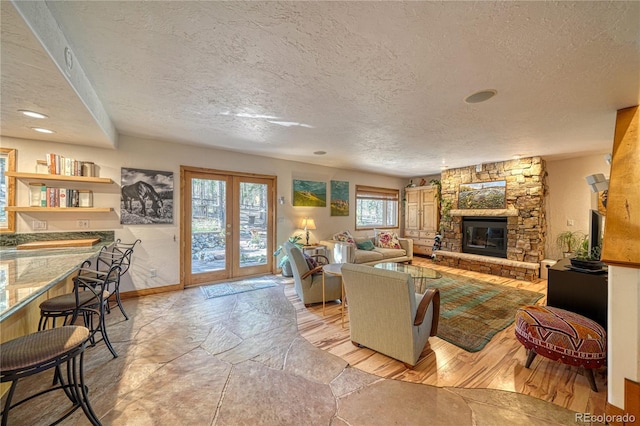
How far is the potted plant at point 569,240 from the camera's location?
191 inches

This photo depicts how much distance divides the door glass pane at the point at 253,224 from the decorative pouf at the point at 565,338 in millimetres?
4216

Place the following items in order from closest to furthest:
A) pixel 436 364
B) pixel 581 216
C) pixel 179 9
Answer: pixel 179 9 < pixel 436 364 < pixel 581 216

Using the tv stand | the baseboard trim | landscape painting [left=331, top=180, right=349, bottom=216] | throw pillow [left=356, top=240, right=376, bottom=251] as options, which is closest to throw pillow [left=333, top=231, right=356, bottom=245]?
throw pillow [left=356, top=240, right=376, bottom=251]

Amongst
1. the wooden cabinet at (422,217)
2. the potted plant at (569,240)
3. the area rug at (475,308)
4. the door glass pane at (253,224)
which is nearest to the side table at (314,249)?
the door glass pane at (253,224)

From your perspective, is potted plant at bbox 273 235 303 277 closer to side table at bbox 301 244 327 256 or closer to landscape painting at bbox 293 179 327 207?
side table at bbox 301 244 327 256

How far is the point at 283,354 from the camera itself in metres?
2.35

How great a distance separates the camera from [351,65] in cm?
191

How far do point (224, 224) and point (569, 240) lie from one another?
6801mm

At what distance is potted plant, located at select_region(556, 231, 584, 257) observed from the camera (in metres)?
4.85

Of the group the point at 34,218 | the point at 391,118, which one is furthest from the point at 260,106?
the point at 34,218

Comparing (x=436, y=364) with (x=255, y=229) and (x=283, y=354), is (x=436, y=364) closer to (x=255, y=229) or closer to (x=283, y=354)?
(x=283, y=354)

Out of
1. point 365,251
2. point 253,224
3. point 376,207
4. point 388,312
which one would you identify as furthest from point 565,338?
point 376,207

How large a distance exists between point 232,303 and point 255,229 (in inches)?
67.9

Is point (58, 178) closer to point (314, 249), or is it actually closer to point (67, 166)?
point (67, 166)
